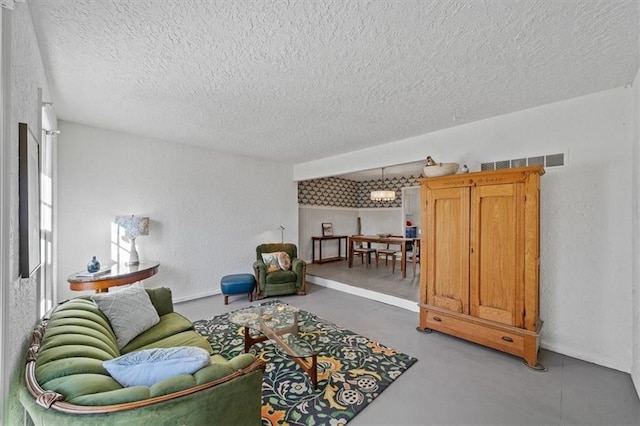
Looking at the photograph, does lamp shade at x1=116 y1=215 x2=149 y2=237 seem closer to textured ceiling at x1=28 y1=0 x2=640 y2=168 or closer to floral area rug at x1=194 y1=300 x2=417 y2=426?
textured ceiling at x1=28 y1=0 x2=640 y2=168

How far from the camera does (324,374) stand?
7.42 ft

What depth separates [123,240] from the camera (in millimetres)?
3699

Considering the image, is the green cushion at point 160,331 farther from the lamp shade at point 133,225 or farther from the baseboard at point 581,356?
the baseboard at point 581,356

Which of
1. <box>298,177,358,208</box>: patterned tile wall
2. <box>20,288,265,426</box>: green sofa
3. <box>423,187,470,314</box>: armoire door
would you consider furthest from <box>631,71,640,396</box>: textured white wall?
<box>298,177,358,208</box>: patterned tile wall

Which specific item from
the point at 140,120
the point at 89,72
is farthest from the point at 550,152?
the point at 140,120

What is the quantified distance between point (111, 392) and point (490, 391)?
2.49m

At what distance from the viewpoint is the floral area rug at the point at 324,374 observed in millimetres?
1834

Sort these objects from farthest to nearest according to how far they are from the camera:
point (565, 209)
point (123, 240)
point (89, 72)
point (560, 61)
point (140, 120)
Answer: point (123, 240) < point (140, 120) < point (565, 209) < point (89, 72) < point (560, 61)

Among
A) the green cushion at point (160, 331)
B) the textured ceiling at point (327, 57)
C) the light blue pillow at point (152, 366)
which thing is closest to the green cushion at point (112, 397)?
the light blue pillow at point (152, 366)

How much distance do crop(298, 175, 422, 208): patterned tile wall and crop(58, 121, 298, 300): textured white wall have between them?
1.12 meters

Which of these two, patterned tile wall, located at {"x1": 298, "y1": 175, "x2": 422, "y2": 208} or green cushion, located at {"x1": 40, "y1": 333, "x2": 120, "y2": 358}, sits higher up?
patterned tile wall, located at {"x1": 298, "y1": 175, "x2": 422, "y2": 208}

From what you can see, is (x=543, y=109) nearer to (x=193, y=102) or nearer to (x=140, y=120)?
(x=193, y=102)

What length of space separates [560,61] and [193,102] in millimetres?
3228

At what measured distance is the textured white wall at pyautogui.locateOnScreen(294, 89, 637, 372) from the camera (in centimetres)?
237
